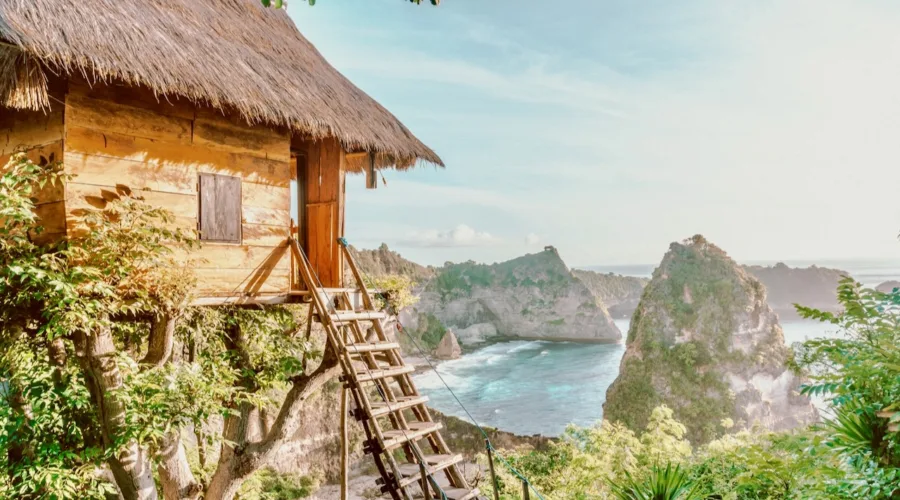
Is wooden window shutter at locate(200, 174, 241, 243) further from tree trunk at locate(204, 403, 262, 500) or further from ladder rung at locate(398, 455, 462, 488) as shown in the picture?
ladder rung at locate(398, 455, 462, 488)

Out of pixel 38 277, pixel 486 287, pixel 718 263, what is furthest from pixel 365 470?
pixel 486 287

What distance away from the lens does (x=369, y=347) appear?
6.45 metres

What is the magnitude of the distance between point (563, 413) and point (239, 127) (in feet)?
147

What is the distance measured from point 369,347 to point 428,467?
1.51 m

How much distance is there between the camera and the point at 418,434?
5.95 m

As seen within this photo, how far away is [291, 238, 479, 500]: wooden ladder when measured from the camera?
18.2 ft

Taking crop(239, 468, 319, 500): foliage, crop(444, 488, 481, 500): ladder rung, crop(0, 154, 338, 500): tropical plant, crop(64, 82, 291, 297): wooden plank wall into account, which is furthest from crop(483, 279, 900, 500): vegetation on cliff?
crop(239, 468, 319, 500): foliage

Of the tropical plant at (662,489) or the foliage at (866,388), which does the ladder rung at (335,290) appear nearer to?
the tropical plant at (662,489)

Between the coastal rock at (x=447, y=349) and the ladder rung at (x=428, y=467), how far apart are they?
59773mm

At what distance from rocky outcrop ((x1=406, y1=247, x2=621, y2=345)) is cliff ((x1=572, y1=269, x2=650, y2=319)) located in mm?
7847

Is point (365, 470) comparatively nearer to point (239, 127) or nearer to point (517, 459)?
point (517, 459)

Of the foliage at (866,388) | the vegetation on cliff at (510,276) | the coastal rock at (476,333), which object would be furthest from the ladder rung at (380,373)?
the vegetation on cliff at (510,276)

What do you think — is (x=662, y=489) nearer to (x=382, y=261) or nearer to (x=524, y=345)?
(x=382, y=261)

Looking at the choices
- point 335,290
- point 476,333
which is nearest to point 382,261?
point 476,333
